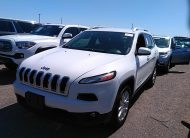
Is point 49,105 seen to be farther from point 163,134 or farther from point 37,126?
point 163,134

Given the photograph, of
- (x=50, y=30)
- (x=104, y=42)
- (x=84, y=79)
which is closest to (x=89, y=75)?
(x=84, y=79)

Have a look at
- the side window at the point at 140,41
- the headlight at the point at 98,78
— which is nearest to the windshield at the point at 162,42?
the side window at the point at 140,41

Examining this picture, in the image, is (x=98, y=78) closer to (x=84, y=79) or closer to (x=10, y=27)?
(x=84, y=79)

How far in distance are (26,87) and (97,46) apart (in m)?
1.87

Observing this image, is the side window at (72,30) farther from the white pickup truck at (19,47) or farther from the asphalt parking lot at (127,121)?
the asphalt parking lot at (127,121)

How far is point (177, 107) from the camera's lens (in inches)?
246

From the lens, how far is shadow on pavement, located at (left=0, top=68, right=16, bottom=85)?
24.7 ft

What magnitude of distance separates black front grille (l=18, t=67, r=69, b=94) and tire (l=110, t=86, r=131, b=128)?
0.91m

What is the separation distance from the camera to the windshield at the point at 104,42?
5383 millimetres

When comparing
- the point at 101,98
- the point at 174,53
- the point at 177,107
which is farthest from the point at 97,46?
the point at 174,53

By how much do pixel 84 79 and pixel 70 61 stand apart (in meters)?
0.69

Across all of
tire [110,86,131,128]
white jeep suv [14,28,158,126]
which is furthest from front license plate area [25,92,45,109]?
tire [110,86,131,128]

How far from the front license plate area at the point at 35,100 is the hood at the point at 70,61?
418 millimetres

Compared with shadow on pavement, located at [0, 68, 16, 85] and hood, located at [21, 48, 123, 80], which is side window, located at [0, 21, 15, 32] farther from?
hood, located at [21, 48, 123, 80]
